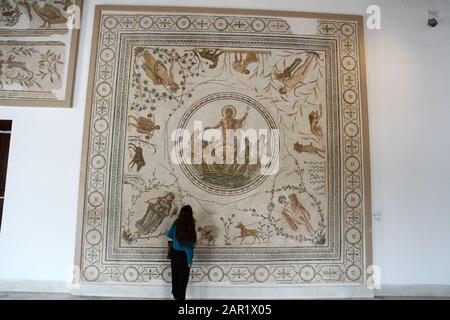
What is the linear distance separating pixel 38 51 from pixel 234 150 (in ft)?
10.8

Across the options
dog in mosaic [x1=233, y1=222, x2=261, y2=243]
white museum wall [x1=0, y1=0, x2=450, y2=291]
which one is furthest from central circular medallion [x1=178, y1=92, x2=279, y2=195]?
white museum wall [x1=0, y1=0, x2=450, y2=291]

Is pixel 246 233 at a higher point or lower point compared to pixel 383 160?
lower

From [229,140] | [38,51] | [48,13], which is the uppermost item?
[48,13]

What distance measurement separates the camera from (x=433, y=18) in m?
5.12

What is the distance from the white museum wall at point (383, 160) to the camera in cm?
457

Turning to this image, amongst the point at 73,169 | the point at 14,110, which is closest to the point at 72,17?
the point at 14,110

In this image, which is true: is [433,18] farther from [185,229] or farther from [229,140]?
[185,229]

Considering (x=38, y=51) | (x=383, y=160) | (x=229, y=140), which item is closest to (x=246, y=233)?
(x=229, y=140)

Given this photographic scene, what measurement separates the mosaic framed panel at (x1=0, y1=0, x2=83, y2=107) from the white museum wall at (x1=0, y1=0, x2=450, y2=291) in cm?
15

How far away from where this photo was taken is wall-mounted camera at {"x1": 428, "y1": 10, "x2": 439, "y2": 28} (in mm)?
5102

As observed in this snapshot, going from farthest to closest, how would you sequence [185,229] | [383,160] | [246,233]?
[383,160], [246,233], [185,229]

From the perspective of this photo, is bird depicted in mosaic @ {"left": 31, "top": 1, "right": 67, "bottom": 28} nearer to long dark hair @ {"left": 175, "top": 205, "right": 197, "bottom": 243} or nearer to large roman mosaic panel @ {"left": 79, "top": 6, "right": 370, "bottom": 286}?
large roman mosaic panel @ {"left": 79, "top": 6, "right": 370, "bottom": 286}

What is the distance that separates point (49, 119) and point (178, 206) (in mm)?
2257

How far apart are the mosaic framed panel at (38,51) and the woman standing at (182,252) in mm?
2471
